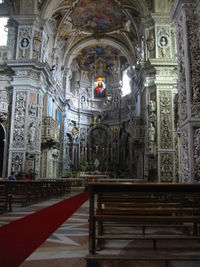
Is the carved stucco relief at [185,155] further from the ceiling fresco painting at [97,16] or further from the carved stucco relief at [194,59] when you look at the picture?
the ceiling fresco painting at [97,16]

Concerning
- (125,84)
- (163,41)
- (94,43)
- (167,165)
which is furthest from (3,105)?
(125,84)

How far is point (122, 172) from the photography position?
2423cm

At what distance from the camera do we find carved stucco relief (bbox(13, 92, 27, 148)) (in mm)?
14883

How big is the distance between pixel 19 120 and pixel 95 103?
15053mm

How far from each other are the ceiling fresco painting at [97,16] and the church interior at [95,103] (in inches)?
3.5

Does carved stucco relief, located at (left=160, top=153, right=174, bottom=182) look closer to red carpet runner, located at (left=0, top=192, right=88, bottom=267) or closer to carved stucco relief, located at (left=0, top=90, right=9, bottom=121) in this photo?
carved stucco relief, located at (left=0, top=90, right=9, bottom=121)

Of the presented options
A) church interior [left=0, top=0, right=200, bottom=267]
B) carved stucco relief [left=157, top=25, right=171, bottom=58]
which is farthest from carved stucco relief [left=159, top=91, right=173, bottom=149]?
carved stucco relief [left=157, top=25, right=171, bottom=58]

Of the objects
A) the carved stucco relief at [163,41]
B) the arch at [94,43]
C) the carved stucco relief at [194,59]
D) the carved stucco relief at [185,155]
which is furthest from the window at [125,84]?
the carved stucco relief at [185,155]

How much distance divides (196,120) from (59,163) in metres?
16.7

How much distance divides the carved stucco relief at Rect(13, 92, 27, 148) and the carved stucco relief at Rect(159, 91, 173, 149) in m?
7.86

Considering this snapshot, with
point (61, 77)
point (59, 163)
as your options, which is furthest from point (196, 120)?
point (61, 77)

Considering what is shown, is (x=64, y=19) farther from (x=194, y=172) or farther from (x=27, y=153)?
(x=194, y=172)

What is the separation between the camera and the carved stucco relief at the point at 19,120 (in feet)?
48.8

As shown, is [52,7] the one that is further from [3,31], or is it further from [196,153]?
[196,153]
